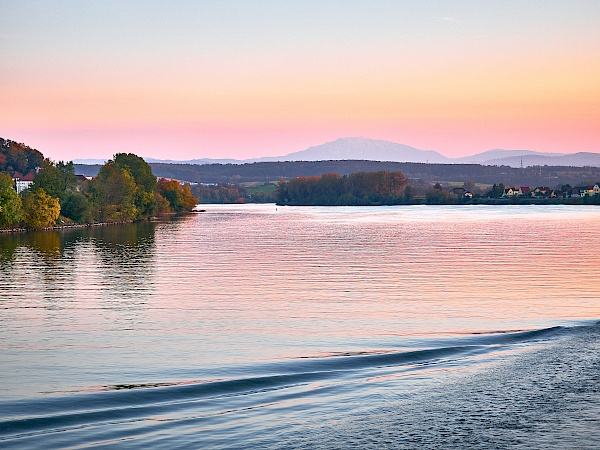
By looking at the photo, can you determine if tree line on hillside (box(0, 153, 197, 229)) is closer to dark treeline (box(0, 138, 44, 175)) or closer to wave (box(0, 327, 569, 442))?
dark treeline (box(0, 138, 44, 175))

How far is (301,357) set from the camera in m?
17.3

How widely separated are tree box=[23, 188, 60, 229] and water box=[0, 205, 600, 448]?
48211mm

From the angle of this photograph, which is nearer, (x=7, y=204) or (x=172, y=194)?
(x=7, y=204)

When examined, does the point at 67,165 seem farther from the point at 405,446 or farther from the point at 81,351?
the point at 405,446

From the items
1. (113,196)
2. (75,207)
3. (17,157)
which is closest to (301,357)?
(75,207)

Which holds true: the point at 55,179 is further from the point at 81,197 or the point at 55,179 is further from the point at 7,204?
the point at 7,204

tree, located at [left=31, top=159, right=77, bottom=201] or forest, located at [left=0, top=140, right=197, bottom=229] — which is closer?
forest, located at [left=0, top=140, right=197, bottom=229]

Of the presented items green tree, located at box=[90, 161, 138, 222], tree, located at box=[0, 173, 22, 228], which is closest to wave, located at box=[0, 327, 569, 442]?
tree, located at box=[0, 173, 22, 228]

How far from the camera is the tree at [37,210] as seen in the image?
8244 cm

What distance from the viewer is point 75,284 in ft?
104

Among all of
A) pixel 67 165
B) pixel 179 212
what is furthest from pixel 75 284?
pixel 179 212

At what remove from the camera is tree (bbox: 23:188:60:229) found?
270 ft

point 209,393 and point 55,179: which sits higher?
point 55,179

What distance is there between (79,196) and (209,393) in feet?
277
